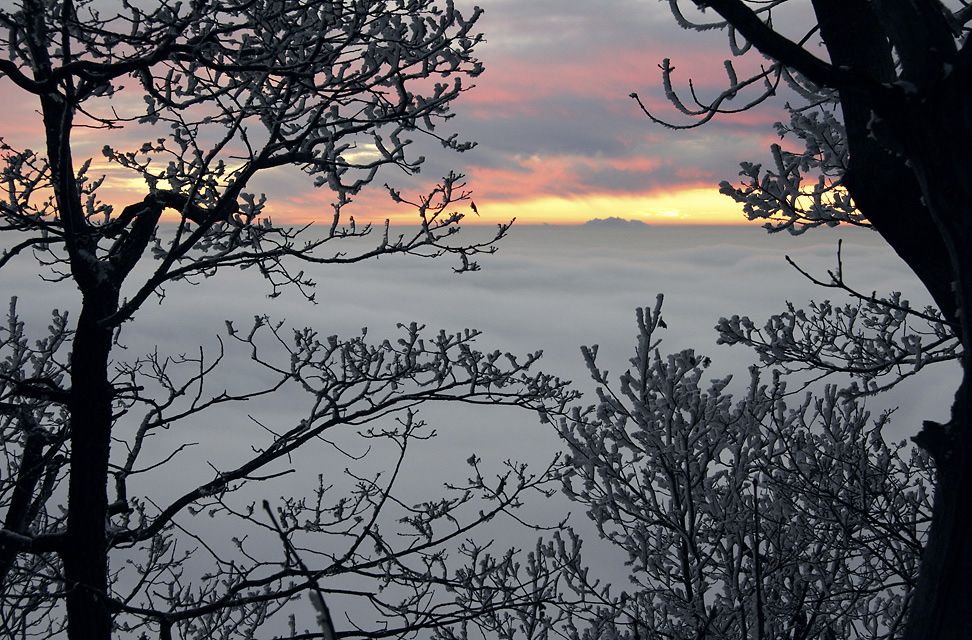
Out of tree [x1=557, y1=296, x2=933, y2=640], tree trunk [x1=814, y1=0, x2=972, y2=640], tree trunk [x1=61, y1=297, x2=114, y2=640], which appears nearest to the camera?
tree trunk [x1=814, y1=0, x2=972, y2=640]

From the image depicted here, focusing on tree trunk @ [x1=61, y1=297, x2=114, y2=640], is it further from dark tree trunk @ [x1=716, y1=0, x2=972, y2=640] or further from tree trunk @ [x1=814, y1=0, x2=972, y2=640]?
tree trunk @ [x1=814, y1=0, x2=972, y2=640]

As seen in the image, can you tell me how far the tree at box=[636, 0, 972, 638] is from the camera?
2430 mm

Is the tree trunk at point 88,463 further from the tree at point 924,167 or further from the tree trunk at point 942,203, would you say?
the tree trunk at point 942,203

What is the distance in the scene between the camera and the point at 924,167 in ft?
8.53

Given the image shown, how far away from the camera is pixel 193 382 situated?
5449mm

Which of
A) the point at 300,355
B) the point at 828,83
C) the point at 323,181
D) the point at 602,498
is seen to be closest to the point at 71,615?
the point at 300,355

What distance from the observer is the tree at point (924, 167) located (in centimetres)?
243

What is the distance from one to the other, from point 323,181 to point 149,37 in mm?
1454

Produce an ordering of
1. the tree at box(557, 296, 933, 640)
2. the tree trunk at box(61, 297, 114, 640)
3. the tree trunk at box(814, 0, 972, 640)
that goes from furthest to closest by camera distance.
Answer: the tree at box(557, 296, 933, 640) < the tree trunk at box(61, 297, 114, 640) < the tree trunk at box(814, 0, 972, 640)

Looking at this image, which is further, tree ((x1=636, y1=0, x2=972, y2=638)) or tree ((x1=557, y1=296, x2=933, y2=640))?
tree ((x1=557, y1=296, x2=933, y2=640))

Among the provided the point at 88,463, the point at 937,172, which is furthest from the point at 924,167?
the point at 88,463

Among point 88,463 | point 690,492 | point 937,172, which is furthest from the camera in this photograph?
point 690,492

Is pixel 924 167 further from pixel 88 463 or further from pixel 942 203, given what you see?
pixel 88 463

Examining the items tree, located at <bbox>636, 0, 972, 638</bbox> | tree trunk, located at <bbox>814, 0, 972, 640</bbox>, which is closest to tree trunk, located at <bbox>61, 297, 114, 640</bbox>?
tree, located at <bbox>636, 0, 972, 638</bbox>
